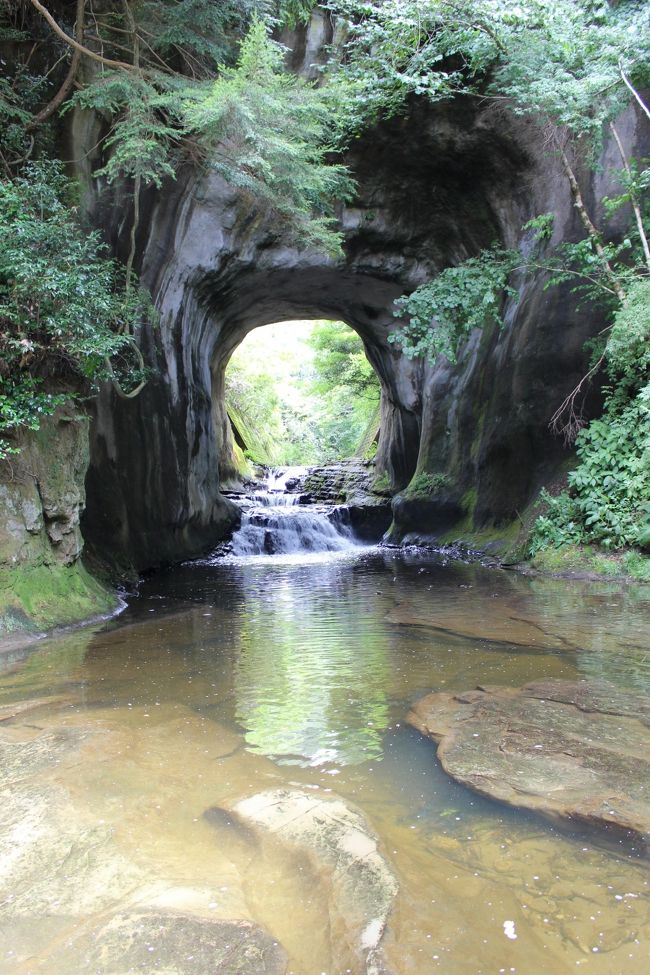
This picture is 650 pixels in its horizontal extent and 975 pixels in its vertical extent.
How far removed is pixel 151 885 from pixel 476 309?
370 inches

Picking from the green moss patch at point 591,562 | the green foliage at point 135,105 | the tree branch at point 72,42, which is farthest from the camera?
the green moss patch at point 591,562

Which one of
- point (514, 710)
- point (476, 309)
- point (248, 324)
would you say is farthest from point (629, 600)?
point (248, 324)

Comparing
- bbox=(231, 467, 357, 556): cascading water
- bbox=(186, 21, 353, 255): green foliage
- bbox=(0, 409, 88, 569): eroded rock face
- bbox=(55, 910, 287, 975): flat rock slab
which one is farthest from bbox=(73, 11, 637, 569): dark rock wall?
bbox=(55, 910, 287, 975): flat rock slab

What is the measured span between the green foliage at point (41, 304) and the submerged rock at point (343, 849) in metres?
4.88

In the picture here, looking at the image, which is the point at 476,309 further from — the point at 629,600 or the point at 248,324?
the point at 248,324

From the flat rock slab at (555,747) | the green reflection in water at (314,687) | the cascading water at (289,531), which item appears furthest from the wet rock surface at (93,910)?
the cascading water at (289,531)

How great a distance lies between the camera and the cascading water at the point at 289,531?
17.1 m

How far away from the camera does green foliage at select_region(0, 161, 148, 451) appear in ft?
20.6

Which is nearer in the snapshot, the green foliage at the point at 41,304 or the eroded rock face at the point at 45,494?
the green foliage at the point at 41,304

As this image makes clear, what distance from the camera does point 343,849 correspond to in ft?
7.49

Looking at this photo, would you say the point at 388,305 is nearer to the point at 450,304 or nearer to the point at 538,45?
the point at 450,304

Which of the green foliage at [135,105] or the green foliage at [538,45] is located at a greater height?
the green foliage at [538,45]

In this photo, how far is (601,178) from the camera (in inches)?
408

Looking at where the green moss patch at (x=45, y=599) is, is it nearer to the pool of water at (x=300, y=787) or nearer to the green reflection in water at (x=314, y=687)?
the pool of water at (x=300, y=787)
